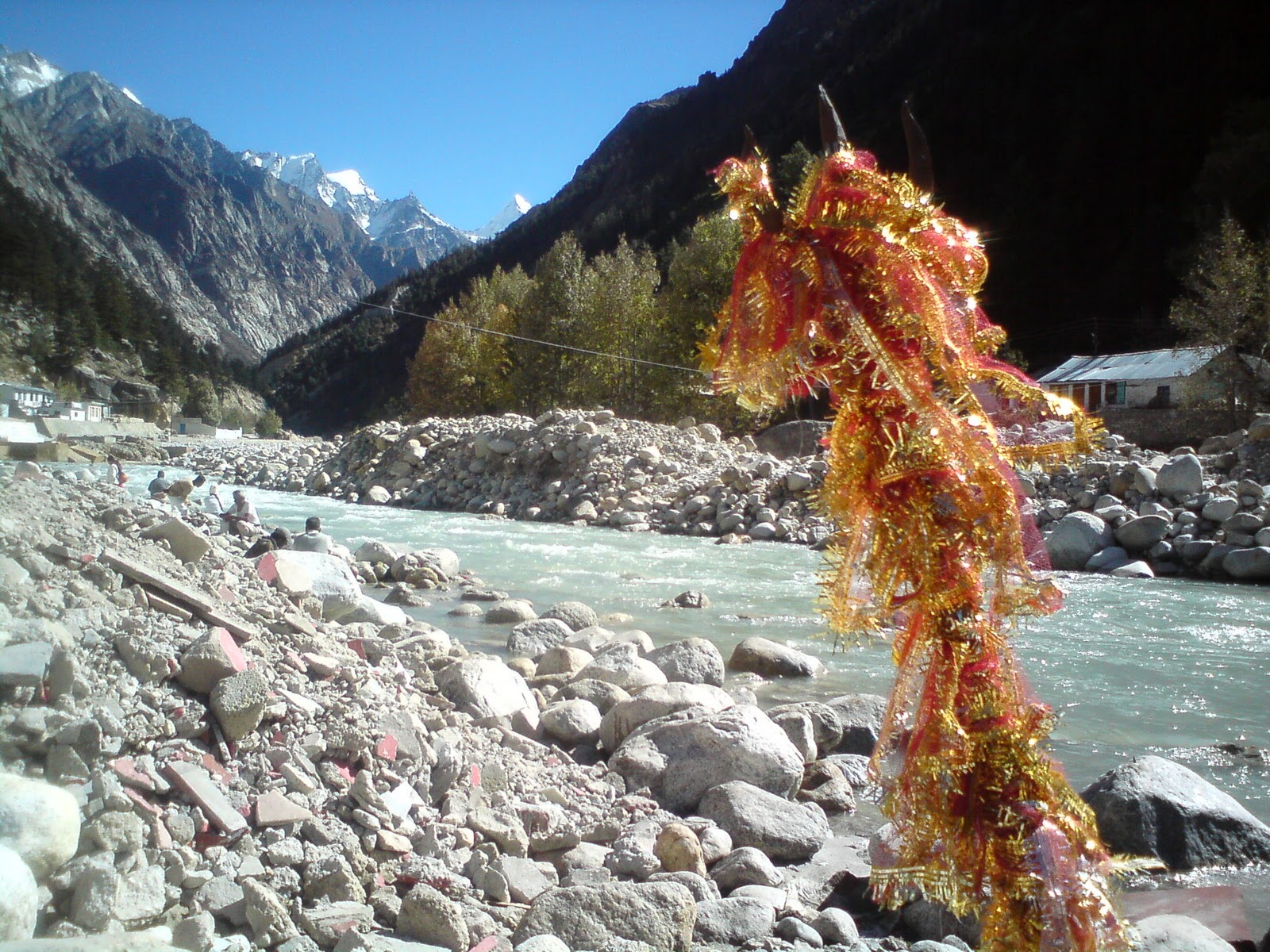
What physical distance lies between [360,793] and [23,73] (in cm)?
246

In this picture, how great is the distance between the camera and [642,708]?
17.1 feet

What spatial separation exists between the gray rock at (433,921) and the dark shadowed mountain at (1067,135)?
30.2m

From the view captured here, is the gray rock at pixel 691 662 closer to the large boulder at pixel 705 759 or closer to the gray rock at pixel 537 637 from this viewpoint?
the gray rock at pixel 537 637

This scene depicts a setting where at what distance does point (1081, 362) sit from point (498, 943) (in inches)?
1474

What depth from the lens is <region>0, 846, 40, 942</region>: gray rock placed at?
1901 mm

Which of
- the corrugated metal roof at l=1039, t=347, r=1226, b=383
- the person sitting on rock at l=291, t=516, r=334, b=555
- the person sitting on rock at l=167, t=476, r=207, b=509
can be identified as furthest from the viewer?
the corrugated metal roof at l=1039, t=347, r=1226, b=383

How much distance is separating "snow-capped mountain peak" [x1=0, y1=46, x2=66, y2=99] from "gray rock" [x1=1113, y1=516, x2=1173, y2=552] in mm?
15024

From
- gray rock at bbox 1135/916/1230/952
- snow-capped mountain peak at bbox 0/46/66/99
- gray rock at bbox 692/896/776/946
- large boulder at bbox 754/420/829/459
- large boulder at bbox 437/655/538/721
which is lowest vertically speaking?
gray rock at bbox 692/896/776/946

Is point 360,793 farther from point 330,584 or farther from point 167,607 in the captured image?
point 330,584

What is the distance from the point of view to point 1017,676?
1498mm

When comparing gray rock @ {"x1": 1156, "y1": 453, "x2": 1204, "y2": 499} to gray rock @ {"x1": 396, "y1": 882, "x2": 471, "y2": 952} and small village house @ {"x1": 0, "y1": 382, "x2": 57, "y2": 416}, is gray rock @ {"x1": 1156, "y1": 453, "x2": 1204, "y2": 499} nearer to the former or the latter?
gray rock @ {"x1": 396, "y1": 882, "x2": 471, "y2": 952}

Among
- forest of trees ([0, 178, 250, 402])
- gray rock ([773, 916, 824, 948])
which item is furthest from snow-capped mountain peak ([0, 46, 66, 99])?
gray rock ([773, 916, 824, 948])

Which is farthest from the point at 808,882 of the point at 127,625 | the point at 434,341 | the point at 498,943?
the point at 434,341

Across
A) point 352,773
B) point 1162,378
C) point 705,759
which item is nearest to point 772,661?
point 705,759
